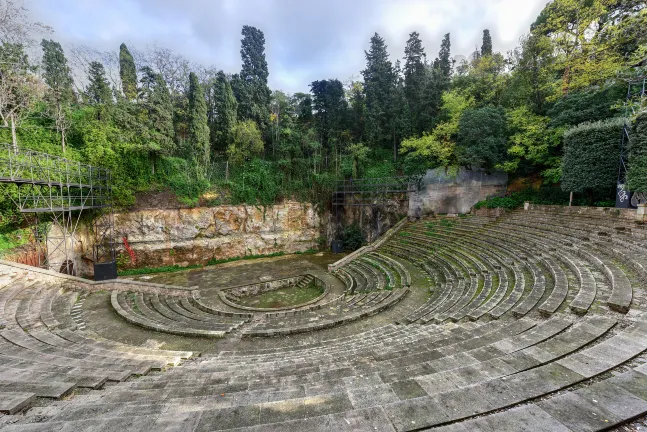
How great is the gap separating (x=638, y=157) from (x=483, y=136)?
24.9 feet

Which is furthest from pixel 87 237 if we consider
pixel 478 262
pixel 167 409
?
pixel 478 262

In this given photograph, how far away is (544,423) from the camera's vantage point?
2178 mm

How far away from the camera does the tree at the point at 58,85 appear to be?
16109 mm

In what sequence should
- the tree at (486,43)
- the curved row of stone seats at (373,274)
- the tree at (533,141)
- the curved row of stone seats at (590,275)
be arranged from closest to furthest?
1. the curved row of stone seats at (590,275)
2. the curved row of stone seats at (373,274)
3. the tree at (533,141)
4. the tree at (486,43)

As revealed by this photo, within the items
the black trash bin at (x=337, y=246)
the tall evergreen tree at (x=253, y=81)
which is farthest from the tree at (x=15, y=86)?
the black trash bin at (x=337, y=246)

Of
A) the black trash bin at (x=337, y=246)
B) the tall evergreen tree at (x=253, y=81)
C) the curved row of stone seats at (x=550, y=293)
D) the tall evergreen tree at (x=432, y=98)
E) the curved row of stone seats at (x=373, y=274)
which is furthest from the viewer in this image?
the tall evergreen tree at (x=253, y=81)

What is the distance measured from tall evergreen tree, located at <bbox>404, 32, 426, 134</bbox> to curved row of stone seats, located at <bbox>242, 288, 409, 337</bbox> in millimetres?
18466

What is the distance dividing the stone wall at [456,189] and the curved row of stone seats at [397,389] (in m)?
15.7

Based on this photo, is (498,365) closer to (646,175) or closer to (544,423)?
(544,423)

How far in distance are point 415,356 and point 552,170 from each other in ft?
56.2

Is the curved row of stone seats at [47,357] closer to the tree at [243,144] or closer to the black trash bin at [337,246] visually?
the tree at [243,144]

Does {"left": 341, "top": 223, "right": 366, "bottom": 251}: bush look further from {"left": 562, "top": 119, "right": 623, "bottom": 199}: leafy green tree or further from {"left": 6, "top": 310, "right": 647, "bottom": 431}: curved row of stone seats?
{"left": 6, "top": 310, "right": 647, "bottom": 431}: curved row of stone seats

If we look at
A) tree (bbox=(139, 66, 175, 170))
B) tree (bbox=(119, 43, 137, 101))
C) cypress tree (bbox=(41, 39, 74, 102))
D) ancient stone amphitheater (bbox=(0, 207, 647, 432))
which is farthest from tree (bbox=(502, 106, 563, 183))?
cypress tree (bbox=(41, 39, 74, 102))

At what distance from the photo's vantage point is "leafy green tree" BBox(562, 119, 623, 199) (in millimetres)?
12086
